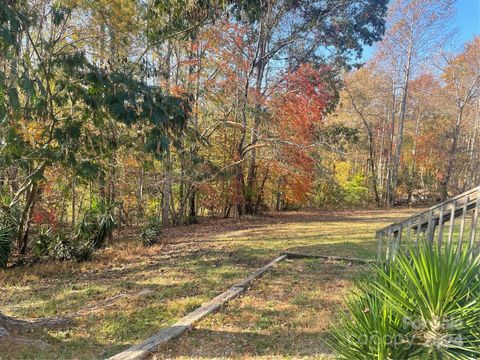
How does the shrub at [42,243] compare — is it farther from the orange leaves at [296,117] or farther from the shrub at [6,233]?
the orange leaves at [296,117]

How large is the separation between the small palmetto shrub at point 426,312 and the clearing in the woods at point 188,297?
760 millimetres

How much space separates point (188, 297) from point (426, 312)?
331 centimetres

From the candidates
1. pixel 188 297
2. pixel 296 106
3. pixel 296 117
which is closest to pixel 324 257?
pixel 188 297

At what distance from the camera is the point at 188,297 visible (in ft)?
14.6

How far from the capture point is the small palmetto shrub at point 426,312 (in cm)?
163

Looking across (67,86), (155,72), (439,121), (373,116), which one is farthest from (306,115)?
(439,121)

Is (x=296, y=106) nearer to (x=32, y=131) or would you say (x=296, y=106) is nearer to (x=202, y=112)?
(x=202, y=112)

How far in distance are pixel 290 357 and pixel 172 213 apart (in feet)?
35.3

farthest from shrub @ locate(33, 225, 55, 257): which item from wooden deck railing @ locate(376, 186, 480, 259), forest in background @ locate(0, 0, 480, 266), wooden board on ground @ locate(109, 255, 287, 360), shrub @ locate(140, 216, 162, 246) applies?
wooden deck railing @ locate(376, 186, 480, 259)

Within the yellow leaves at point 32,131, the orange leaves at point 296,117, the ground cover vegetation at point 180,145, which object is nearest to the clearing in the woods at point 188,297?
the ground cover vegetation at point 180,145

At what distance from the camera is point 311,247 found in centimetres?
714

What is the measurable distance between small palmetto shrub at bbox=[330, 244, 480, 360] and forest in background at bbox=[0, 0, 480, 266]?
3.28 metres

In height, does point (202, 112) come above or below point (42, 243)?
above

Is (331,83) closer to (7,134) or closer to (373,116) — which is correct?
(373,116)
